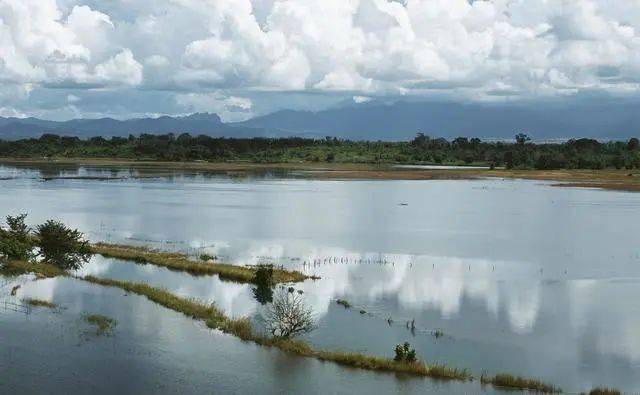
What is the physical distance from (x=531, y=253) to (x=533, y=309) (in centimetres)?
1963

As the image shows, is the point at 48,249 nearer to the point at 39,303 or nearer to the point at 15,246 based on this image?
the point at 15,246

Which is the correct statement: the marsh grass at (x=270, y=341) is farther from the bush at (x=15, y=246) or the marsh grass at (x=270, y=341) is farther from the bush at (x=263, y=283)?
the bush at (x=15, y=246)

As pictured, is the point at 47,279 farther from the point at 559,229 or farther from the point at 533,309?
the point at 559,229

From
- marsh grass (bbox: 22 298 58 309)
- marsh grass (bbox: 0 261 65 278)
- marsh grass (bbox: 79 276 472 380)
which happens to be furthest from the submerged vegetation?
marsh grass (bbox: 22 298 58 309)

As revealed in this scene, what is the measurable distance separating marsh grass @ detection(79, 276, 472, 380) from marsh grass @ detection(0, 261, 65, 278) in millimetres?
5679

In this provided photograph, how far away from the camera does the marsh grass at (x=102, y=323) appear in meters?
30.0

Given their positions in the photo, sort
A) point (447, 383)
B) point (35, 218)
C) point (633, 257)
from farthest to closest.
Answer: point (35, 218) < point (633, 257) < point (447, 383)

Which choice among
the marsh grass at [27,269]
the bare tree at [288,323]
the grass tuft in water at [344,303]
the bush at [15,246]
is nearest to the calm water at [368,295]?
the grass tuft in water at [344,303]

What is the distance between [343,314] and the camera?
112ft

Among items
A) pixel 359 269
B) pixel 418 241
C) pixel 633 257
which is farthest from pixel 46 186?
pixel 633 257

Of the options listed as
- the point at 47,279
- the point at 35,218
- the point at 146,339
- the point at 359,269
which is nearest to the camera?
the point at 146,339

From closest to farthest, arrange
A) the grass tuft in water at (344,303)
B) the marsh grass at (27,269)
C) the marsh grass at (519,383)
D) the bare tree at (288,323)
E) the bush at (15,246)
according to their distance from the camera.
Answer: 1. the marsh grass at (519,383)
2. the bare tree at (288,323)
3. the grass tuft in water at (344,303)
4. the marsh grass at (27,269)
5. the bush at (15,246)

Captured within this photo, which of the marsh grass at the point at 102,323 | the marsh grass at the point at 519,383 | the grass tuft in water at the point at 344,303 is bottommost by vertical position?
the marsh grass at the point at 519,383

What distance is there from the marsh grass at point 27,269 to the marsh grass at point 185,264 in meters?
6.31
